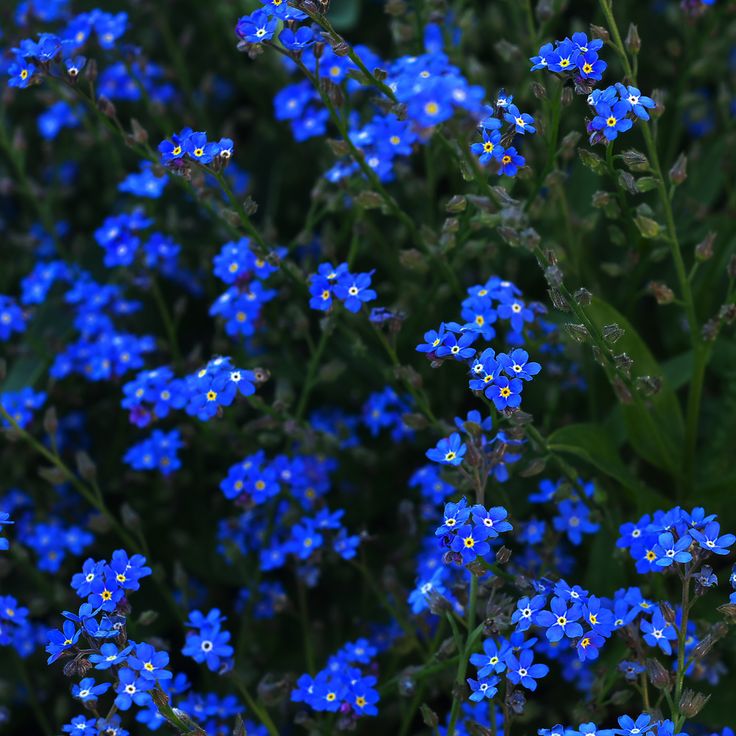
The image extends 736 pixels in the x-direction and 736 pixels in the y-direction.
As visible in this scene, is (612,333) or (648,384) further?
(648,384)

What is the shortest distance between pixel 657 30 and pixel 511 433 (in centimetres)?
255

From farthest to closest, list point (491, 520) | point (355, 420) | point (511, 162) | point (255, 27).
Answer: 1. point (355, 420)
2. point (255, 27)
3. point (511, 162)
4. point (491, 520)

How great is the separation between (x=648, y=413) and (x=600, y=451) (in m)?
0.15

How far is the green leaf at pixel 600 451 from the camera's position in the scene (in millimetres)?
2553

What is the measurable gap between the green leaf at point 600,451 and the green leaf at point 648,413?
0.07 metres

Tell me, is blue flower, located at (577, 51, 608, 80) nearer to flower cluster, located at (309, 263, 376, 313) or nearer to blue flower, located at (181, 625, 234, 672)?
flower cluster, located at (309, 263, 376, 313)

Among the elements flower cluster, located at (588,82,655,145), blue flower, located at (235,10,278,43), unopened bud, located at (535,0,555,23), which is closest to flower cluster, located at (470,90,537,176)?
flower cluster, located at (588,82,655,145)

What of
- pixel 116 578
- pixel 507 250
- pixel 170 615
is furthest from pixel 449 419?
pixel 116 578

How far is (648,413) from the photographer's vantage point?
105 inches

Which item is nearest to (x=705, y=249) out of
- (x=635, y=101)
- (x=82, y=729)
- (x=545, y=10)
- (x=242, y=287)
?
(x=635, y=101)

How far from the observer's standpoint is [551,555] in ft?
8.75

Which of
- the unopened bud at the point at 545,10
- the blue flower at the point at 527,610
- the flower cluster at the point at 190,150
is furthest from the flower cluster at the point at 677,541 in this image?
the unopened bud at the point at 545,10

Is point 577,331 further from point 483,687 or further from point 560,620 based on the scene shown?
point 483,687

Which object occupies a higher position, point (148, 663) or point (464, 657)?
point (464, 657)
